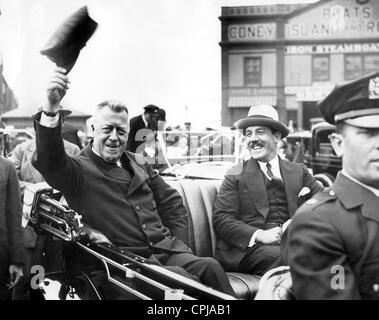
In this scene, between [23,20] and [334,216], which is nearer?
[334,216]

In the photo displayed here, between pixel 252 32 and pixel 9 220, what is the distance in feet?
5.31

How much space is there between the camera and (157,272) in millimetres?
1650

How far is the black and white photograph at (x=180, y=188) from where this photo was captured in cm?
136

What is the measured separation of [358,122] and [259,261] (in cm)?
143

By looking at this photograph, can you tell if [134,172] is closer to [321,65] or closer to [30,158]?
[30,158]

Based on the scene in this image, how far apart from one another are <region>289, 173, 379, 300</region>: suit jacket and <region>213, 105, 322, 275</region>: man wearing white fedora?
4.36 feet

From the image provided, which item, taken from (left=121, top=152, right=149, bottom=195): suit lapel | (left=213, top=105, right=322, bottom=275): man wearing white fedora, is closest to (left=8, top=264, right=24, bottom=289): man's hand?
(left=121, top=152, right=149, bottom=195): suit lapel

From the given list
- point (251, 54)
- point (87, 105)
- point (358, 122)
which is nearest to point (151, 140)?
point (251, 54)

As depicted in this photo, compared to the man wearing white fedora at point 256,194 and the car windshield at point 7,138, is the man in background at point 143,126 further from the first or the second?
the man wearing white fedora at point 256,194

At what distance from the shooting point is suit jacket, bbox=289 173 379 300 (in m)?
1.28

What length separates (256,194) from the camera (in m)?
2.76

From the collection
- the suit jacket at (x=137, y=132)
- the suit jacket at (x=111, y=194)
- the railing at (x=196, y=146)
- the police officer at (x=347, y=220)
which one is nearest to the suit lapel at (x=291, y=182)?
the suit jacket at (x=111, y=194)

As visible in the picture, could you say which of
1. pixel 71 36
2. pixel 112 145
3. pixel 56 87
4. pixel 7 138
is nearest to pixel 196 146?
pixel 7 138
